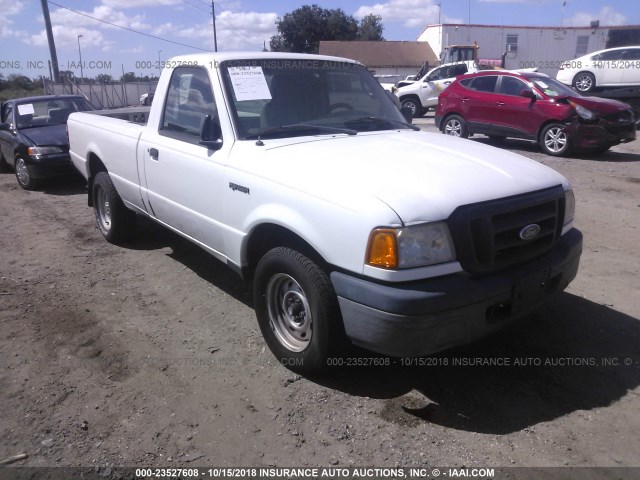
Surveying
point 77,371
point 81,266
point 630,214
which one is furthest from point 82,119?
point 630,214

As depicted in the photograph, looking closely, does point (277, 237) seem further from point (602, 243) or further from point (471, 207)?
point (602, 243)

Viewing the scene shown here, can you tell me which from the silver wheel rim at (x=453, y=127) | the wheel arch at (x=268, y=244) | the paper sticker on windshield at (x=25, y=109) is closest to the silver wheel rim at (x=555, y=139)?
the silver wheel rim at (x=453, y=127)

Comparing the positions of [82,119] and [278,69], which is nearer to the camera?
[278,69]

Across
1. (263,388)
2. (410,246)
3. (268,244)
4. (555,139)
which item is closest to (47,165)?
(268,244)

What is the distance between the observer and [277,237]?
340cm

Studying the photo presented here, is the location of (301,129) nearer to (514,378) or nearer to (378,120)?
(378,120)

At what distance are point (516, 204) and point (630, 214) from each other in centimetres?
481

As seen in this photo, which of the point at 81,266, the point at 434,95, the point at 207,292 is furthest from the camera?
the point at 434,95

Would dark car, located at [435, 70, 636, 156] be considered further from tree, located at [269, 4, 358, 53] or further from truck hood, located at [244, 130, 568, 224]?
tree, located at [269, 4, 358, 53]

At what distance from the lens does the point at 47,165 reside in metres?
8.95

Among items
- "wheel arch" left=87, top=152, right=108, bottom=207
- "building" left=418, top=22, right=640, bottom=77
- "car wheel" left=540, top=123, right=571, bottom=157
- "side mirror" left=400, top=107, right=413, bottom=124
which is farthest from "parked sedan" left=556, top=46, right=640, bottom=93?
"building" left=418, top=22, right=640, bottom=77

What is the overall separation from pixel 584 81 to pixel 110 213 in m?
17.0

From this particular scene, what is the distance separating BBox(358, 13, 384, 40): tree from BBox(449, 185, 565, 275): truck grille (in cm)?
7731

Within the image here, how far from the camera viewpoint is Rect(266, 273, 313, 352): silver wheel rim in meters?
3.28
